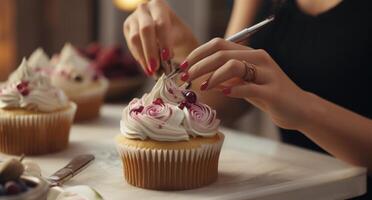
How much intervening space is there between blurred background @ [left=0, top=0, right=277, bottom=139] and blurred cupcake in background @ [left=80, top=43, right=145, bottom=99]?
23.1 inches

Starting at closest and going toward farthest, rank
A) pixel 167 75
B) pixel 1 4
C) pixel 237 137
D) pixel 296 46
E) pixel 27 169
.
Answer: pixel 27 169
pixel 167 75
pixel 237 137
pixel 296 46
pixel 1 4

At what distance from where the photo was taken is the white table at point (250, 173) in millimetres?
1097

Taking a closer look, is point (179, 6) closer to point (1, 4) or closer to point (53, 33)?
point (53, 33)

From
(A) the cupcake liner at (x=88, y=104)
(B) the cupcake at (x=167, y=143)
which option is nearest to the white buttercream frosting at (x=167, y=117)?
(B) the cupcake at (x=167, y=143)

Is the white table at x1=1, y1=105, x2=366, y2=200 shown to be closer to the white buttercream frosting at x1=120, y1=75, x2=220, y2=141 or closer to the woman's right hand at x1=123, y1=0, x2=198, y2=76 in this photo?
the white buttercream frosting at x1=120, y1=75, x2=220, y2=141

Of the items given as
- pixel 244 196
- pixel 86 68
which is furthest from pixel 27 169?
pixel 86 68

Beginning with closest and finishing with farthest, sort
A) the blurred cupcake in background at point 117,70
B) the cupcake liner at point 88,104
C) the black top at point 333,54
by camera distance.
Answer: the black top at point 333,54, the cupcake liner at point 88,104, the blurred cupcake in background at point 117,70

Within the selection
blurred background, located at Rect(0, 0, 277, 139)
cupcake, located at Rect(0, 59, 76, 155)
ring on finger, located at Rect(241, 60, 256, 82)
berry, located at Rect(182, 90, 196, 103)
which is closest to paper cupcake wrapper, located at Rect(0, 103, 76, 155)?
cupcake, located at Rect(0, 59, 76, 155)

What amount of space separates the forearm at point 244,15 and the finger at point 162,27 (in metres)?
0.34

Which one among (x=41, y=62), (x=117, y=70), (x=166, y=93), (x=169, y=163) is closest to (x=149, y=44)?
(x=166, y=93)

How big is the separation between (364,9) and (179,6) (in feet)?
4.42

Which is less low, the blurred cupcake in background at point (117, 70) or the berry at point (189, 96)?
the berry at point (189, 96)

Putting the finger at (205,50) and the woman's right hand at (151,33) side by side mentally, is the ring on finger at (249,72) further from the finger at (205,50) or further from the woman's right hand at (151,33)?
the woman's right hand at (151,33)

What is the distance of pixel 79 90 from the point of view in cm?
168
